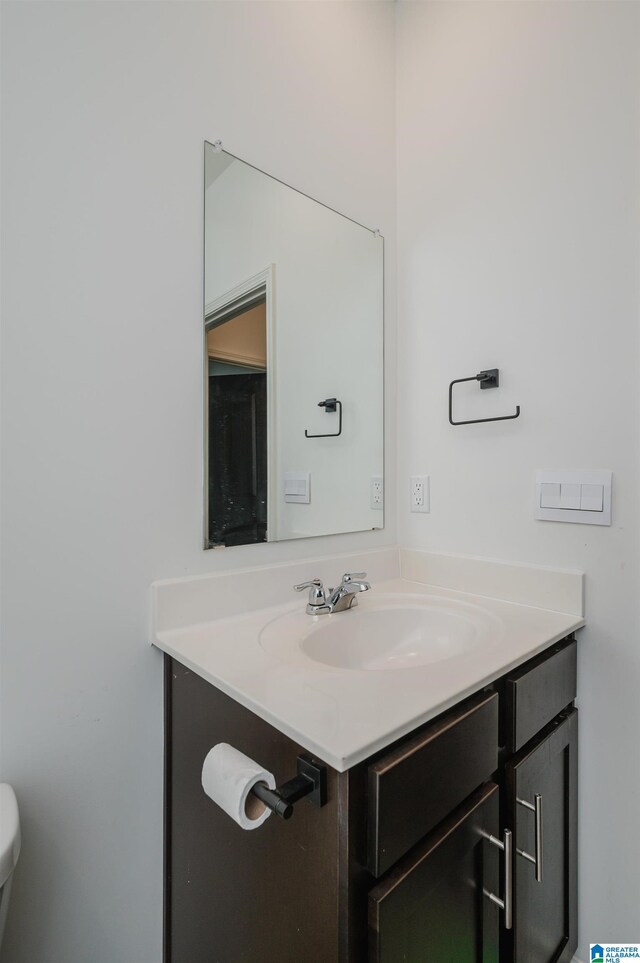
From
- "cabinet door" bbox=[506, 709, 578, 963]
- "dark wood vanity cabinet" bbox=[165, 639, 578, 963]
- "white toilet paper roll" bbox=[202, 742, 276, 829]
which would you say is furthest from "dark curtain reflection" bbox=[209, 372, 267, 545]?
"cabinet door" bbox=[506, 709, 578, 963]

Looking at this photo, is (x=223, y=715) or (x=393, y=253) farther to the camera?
(x=393, y=253)

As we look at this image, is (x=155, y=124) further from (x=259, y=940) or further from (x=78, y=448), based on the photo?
(x=259, y=940)

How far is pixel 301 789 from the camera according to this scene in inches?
24.8

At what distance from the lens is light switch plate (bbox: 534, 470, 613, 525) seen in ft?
3.63

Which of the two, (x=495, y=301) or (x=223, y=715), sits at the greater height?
(x=495, y=301)

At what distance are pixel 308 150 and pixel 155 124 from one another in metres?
0.49

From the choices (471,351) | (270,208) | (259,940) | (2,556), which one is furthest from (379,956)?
(270,208)

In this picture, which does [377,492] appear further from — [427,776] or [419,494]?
[427,776]

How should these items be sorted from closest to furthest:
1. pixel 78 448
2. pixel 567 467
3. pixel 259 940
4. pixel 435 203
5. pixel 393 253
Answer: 1. pixel 259 940
2. pixel 78 448
3. pixel 567 467
4. pixel 435 203
5. pixel 393 253

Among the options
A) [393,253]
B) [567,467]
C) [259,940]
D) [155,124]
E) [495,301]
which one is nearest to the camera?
[259,940]

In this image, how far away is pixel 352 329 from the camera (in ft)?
4.86

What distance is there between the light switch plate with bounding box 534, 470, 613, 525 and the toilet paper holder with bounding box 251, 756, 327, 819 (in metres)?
0.87

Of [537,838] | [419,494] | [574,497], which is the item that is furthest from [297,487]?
[537,838]

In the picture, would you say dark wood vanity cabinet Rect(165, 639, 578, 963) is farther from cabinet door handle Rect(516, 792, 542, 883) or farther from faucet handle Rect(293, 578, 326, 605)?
faucet handle Rect(293, 578, 326, 605)
